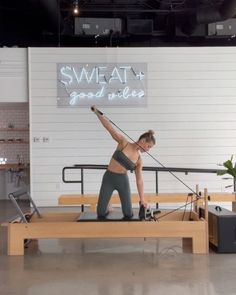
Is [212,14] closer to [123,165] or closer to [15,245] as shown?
[123,165]

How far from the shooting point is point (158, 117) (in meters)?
10.1

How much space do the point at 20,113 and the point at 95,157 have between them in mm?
2462

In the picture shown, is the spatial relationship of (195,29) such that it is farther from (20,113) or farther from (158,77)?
(20,113)

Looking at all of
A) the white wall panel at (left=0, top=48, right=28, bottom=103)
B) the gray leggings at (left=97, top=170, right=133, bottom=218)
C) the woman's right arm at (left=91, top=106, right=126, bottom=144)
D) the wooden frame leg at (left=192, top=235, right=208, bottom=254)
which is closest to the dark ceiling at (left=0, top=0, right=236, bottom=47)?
the white wall panel at (left=0, top=48, right=28, bottom=103)

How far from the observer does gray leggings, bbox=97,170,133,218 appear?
218 inches

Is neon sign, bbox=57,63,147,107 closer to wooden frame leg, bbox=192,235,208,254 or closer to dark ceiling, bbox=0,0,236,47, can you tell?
dark ceiling, bbox=0,0,236,47

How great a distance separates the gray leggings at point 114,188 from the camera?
554cm

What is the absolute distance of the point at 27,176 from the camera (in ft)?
37.1

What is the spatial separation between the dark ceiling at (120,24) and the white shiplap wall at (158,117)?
2.99 feet

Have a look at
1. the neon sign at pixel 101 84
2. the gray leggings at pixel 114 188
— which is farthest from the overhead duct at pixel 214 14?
the gray leggings at pixel 114 188

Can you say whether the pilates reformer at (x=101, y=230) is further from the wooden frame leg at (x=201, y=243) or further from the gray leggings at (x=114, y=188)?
the gray leggings at (x=114, y=188)

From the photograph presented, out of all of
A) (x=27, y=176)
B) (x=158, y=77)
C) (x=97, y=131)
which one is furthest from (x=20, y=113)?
(x=158, y=77)

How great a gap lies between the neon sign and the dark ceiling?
1.19 metres

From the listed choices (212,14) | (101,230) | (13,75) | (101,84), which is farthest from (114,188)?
(212,14)
